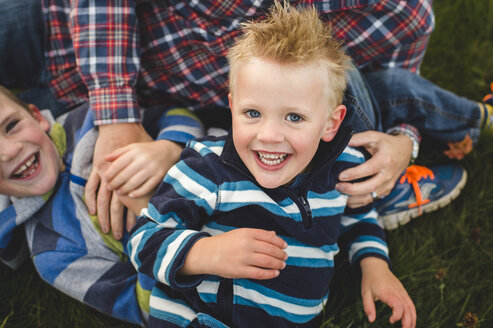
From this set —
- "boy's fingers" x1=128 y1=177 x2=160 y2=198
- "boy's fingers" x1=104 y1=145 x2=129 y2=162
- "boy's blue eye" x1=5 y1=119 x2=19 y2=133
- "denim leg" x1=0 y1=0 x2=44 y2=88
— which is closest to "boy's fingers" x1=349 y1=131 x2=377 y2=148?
"boy's fingers" x1=128 y1=177 x2=160 y2=198

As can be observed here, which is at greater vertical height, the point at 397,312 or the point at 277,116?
the point at 277,116

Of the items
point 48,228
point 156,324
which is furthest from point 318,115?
point 48,228

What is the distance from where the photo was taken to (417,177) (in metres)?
2.13

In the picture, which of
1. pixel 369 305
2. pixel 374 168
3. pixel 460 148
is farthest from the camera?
pixel 460 148

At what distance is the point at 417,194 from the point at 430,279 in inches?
16.3

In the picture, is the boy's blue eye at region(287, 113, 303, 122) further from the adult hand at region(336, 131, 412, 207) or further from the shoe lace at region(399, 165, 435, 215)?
the shoe lace at region(399, 165, 435, 215)

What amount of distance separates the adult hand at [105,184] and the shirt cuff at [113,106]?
3 cm

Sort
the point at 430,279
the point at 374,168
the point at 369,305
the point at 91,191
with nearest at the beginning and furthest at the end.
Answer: the point at 369,305 < the point at 374,168 < the point at 91,191 < the point at 430,279

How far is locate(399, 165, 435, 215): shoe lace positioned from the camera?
6.86 feet

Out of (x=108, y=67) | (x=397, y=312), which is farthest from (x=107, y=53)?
(x=397, y=312)

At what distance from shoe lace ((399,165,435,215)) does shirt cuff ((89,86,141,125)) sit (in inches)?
52.3

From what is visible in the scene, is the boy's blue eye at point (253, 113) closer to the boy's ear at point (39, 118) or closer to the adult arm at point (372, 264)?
the adult arm at point (372, 264)

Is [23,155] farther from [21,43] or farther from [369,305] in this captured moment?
[369,305]

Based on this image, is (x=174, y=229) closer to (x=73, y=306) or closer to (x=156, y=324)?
(x=156, y=324)
